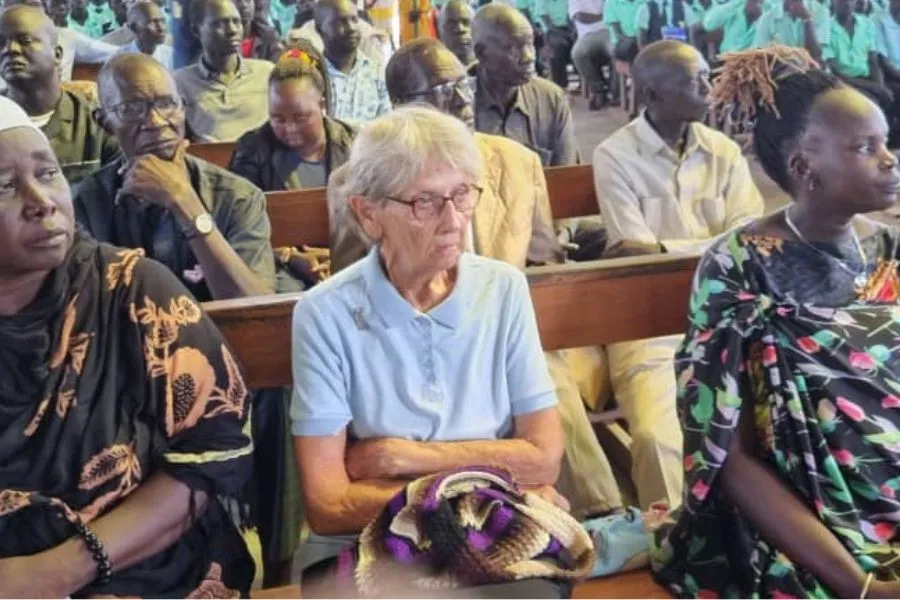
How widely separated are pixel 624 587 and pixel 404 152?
2.63ft

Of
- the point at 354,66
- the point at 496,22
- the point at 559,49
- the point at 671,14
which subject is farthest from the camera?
the point at 559,49

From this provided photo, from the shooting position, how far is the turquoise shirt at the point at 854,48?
7391mm

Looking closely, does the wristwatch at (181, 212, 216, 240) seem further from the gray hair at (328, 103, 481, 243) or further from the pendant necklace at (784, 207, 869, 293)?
the pendant necklace at (784, 207, 869, 293)

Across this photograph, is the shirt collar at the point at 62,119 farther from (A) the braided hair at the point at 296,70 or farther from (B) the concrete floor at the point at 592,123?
(B) the concrete floor at the point at 592,123

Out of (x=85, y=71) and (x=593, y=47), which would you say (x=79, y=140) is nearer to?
(x=85, y=71)

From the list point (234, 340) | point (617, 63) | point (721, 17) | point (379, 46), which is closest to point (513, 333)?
point (234, 340)

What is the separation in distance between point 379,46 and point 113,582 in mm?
4222

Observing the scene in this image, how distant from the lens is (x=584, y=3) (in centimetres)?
1003

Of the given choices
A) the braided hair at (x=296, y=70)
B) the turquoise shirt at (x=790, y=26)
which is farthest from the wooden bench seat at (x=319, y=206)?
the turquoise shirt at (x=790, y=26)

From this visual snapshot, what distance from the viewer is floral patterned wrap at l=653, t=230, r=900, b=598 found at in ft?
5.45

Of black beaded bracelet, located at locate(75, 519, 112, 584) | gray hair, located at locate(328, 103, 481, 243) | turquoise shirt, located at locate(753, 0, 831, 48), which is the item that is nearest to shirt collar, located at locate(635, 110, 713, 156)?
gray hair, located at locate(328, 103, 481, 243)

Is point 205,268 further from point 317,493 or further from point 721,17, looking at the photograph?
point 721,17

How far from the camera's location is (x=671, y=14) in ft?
29.9

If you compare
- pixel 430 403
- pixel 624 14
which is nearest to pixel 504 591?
pixel 430 403
